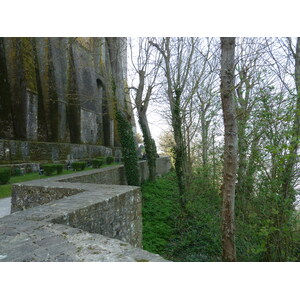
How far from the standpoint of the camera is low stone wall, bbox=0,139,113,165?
1067cm

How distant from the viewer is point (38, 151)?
12469 mm

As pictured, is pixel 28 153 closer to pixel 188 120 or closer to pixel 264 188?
pixel 188 120

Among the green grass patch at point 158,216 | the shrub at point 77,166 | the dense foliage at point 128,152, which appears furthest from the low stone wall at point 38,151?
the green grass patch at point 158,216

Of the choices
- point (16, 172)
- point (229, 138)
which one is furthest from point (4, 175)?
point (229, 138)

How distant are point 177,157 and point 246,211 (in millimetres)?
3623

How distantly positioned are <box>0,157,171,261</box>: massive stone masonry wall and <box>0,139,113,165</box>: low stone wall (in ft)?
24.8

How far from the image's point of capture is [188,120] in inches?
341

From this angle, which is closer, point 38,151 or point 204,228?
point 204,228

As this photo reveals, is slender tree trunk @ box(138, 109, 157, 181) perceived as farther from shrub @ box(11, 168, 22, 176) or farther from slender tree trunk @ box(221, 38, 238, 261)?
slender tree trunk @ box(221, 38, 238, 261)

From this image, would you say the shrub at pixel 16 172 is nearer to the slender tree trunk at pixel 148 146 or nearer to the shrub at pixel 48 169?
the shrub at pixel 48 169

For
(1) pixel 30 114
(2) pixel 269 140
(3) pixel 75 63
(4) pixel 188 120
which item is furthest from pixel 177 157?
(3) pixel 75 63

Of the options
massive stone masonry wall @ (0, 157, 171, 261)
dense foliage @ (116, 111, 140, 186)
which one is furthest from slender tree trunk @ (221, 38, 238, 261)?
dense foliage @ (116, 111, 140, 186)

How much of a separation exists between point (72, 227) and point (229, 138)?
2.94m

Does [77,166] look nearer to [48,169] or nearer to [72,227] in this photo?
[48,169]
